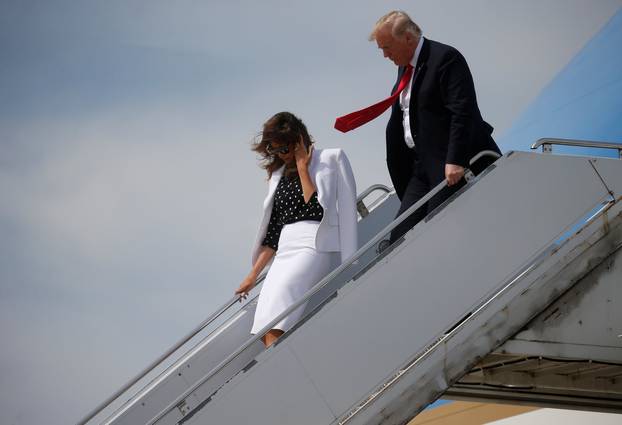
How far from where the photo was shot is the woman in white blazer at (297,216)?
5242 mm

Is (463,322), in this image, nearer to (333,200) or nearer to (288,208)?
(333,200)

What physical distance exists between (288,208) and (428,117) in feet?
3.79

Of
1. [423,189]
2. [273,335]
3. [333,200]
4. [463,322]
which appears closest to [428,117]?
[423,189]

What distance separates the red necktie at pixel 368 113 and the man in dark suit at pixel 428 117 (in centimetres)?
3

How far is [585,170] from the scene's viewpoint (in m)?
4.60

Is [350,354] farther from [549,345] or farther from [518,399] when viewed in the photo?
[518,399]

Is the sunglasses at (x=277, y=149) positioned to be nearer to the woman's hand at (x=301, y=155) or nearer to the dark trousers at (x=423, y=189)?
the woman's hand at (x=301, y=155)

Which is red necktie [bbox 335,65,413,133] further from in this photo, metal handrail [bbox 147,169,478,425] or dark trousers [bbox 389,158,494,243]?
metal handrail [bbox 147,169,478,425]

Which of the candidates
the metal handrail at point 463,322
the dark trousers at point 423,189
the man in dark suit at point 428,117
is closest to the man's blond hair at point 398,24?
the man in dark suit at point 428,117

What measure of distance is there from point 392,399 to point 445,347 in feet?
1.29

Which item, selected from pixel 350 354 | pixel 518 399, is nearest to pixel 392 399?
pixel 350 354

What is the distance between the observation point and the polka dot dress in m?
5.54

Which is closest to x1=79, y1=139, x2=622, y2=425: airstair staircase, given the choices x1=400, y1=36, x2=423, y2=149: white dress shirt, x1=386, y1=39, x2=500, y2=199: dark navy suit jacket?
x1=386, y1=39, x2=500, y2=199: dark navy suit jacket

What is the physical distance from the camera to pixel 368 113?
18.3 ft
